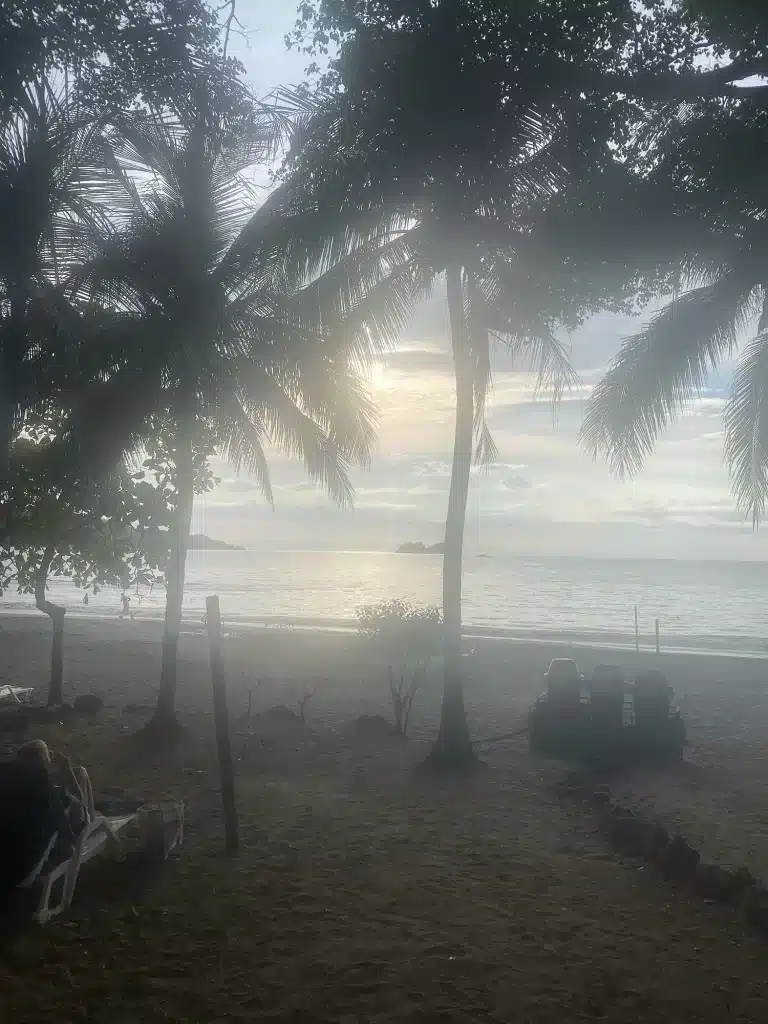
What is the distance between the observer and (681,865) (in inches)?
304

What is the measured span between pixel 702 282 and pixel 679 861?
795 cm

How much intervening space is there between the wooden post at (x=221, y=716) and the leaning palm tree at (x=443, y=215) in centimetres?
420

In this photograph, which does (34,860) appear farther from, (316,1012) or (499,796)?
(499,796)

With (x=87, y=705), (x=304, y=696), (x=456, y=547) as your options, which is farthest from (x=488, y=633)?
(x=456, y=547)

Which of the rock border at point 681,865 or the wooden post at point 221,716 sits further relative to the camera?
the wooden post at point 221,716

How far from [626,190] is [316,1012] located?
986 centimetres

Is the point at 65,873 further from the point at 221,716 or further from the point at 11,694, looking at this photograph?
the point at 11,694

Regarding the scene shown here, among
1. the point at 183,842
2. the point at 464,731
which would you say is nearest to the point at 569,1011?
the point at 183,842

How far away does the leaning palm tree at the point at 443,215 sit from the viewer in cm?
1016

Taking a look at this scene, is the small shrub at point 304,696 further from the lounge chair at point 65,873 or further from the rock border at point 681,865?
the lounge chair at point 65,873

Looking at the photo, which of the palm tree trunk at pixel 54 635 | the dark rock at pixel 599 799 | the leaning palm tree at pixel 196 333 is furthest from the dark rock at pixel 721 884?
the palm tree trunk at pixel 54 635

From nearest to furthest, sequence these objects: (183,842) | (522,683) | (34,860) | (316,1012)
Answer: (316,1012), (34,860), (183,842), (522,683)

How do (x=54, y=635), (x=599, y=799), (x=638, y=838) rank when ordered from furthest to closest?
(x=54, y=635) → (x=599, y=799) → (x=638, y=838)

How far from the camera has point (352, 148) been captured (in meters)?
10.6
